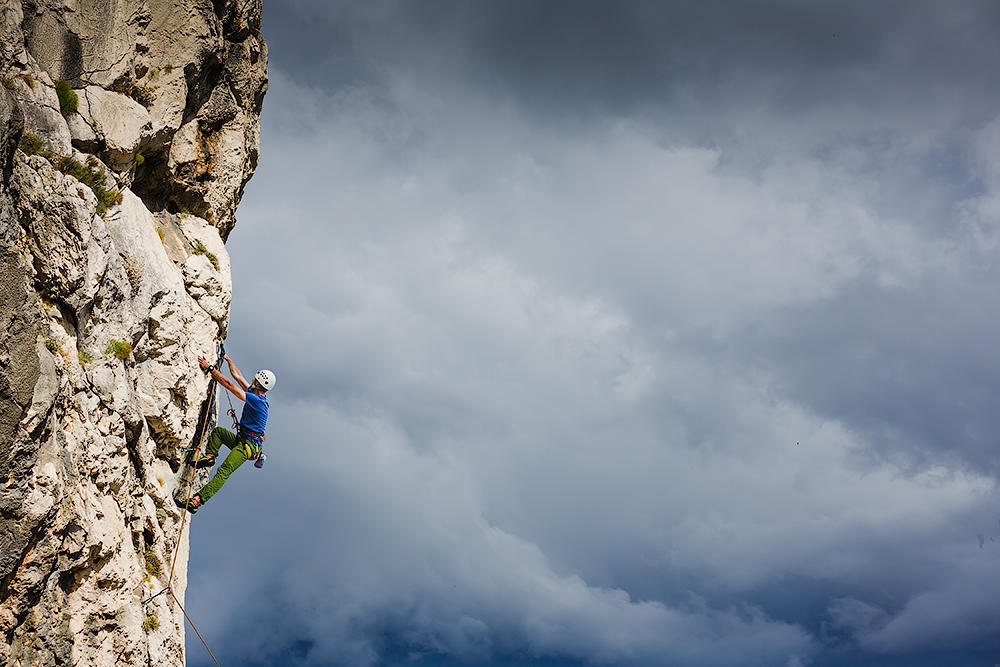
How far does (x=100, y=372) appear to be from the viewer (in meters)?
11.8

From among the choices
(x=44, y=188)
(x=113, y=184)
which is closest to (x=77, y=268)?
(x=44, y=188)

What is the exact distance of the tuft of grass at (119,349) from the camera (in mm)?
12203

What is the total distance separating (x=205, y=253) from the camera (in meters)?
16.5

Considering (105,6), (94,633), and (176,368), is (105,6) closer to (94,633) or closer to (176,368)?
(176,368)

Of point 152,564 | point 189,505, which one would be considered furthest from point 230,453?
point 152,564

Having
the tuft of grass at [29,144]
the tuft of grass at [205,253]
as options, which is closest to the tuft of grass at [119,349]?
the tuft of grass at [29,144]

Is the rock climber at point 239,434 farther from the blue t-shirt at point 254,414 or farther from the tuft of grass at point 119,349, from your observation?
the tuft of grass at point 119,349

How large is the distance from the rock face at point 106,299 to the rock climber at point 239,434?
49 centimetres

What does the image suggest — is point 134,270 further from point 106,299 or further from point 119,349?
point 119,349

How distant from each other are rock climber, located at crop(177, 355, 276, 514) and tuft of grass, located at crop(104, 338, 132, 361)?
281 cm

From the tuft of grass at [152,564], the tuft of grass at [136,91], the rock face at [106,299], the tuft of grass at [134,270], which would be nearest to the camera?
the rock face at [106,299]

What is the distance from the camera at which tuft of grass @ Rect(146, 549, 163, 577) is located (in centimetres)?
1295

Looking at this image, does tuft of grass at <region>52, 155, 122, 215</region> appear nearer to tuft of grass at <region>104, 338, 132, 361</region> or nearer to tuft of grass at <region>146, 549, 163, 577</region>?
tuft of grass at <region>104, 338, 132, 361</region>

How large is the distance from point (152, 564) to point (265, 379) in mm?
4943
